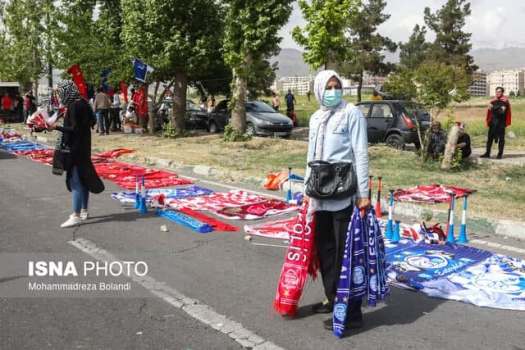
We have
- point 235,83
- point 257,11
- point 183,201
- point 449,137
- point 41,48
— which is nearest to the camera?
point 183,201

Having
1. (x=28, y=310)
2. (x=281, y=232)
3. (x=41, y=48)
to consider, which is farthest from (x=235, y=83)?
(x=41, y=48)

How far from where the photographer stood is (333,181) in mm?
4363

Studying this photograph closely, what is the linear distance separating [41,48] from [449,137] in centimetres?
3453

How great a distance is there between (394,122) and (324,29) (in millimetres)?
3320

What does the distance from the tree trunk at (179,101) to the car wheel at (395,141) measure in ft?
29.6

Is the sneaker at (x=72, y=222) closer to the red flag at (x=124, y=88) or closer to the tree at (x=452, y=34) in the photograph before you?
the red flag at (x=124, y=88)

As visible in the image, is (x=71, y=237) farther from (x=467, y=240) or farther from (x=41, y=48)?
(x=41, y=48)

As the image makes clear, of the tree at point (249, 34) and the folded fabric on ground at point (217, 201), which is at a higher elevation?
the tree at point (249, 34)

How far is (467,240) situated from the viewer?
7.08 m

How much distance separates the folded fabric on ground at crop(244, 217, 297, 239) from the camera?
7320 millimetres

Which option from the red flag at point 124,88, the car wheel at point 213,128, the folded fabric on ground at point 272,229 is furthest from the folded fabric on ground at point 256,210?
the red flag at point 124,88

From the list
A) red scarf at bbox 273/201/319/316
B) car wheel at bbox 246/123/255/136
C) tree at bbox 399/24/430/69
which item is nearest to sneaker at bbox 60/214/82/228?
red scarf at bbox 273/201/319/316

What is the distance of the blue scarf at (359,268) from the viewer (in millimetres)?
4258

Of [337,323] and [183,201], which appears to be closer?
[337,323]
